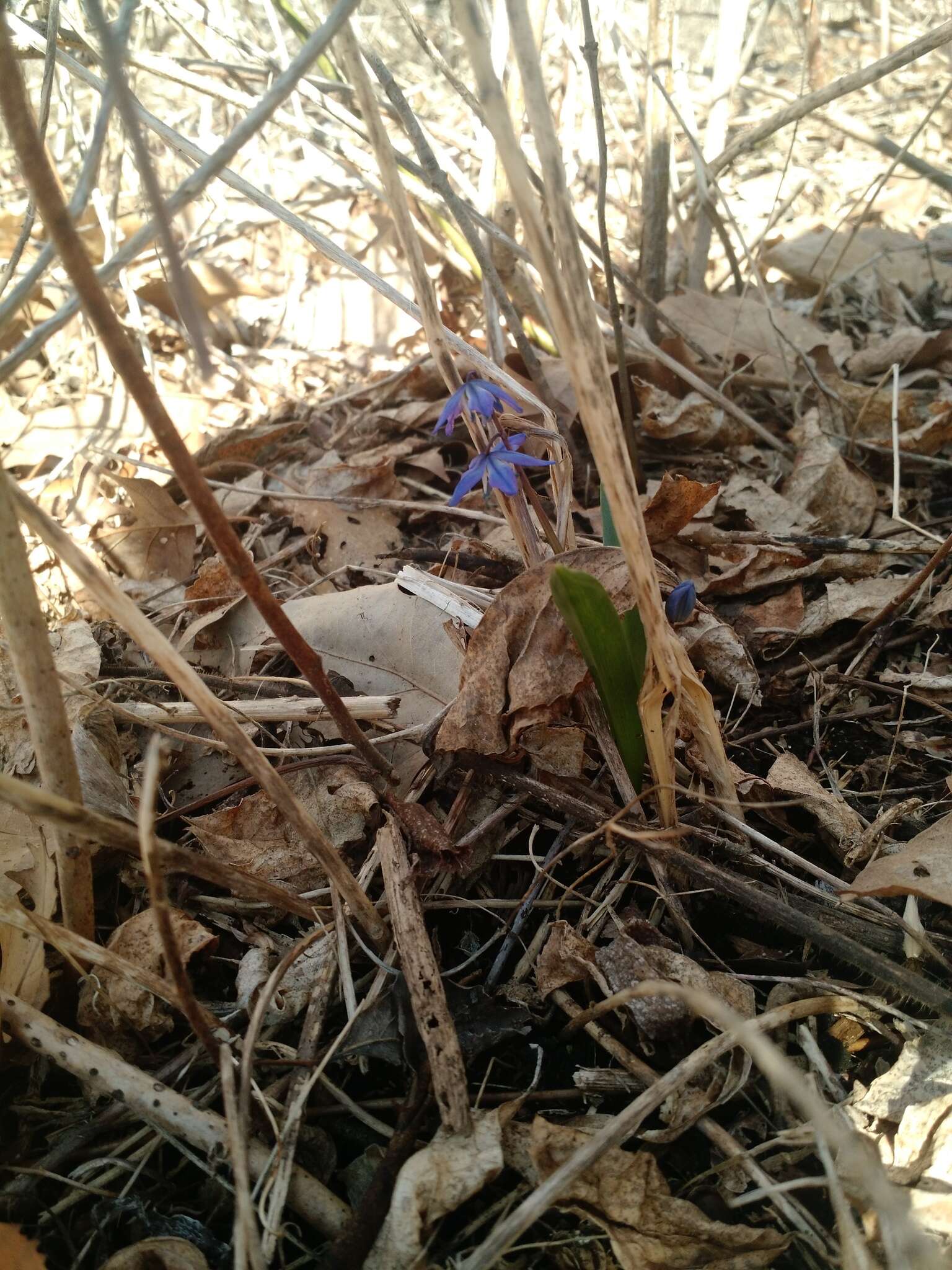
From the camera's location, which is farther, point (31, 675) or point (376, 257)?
point (376, 257)


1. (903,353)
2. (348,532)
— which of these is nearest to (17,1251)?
(348,532)

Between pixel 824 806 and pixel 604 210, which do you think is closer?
pixel 824 806

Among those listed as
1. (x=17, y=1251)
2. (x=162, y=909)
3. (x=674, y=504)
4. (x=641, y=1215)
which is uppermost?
(x=674, y=504)

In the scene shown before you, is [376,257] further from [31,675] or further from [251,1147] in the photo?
[251,1147]

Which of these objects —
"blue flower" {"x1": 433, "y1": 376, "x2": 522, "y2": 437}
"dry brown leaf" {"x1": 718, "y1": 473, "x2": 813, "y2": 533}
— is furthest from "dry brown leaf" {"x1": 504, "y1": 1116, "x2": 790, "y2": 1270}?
"dry brown leaf" {"x1": 718, "y1": 473, "x2": 813, "y2": 533}

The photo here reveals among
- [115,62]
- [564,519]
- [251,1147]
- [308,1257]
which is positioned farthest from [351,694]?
[115,62]

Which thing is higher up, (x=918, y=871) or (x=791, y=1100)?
(x=918, y=871)

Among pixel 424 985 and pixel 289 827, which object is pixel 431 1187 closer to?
pixel 424 985

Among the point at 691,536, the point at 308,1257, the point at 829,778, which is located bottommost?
the point at 308,1257
